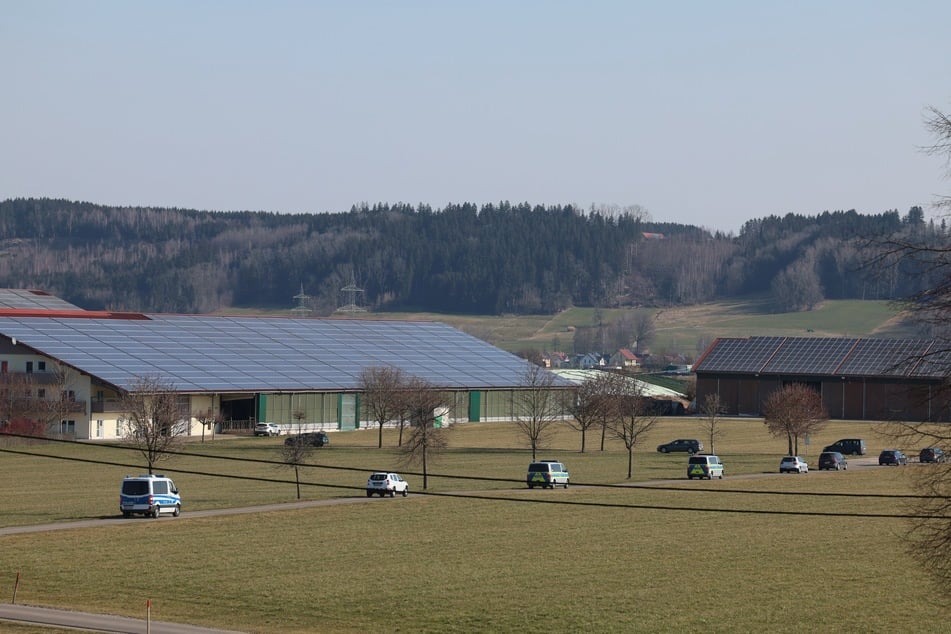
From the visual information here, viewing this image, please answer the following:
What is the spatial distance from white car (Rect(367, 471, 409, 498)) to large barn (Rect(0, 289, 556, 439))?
119 feet

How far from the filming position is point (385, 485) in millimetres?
62625

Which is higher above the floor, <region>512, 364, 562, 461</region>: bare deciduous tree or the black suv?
<region>512, 364, 562, 461</region>: bare deciduous tree

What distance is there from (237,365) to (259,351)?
7.22 m

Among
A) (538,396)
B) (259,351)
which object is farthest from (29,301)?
(538,396)

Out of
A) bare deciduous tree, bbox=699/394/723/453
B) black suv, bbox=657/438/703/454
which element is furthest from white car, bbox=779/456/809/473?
black suv, bbox=657/438/703/454

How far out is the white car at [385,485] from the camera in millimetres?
62594

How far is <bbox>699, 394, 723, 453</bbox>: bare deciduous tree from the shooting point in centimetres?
9675

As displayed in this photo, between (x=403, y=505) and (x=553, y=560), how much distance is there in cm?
1725

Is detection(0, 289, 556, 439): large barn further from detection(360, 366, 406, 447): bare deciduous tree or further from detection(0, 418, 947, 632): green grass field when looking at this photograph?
detection(0, 418, 947, 632): green grass field

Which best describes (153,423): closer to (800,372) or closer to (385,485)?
(385,485)

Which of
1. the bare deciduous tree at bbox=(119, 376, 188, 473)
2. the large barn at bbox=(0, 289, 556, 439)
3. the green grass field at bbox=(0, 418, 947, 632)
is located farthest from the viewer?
the large barn at bbox=(0, 289, 556, 439)

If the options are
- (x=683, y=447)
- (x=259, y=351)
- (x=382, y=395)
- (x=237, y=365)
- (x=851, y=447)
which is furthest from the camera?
(x=259, y=351)

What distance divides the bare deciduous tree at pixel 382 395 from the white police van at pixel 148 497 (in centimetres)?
3938

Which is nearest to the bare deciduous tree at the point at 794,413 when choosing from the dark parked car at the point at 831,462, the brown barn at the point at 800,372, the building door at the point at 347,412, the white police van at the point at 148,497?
the dark parked car at the point at 831,462
